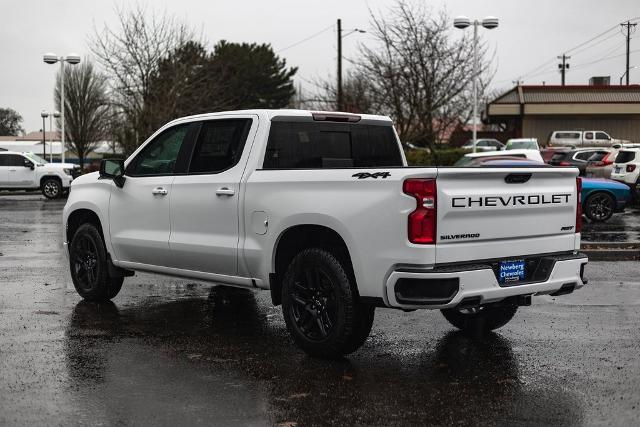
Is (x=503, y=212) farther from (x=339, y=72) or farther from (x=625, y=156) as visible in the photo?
(x=339, y=72)

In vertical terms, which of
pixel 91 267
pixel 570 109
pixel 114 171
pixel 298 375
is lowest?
pixel 298 375

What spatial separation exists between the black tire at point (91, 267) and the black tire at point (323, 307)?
281 centimetres

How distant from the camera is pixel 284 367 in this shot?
6121 mm

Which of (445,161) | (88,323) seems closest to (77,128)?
(445,161)

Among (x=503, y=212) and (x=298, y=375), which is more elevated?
(x=503, y=212)

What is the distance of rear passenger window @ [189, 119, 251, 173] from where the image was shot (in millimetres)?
7262

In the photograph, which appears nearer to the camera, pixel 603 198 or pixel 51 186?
pixel 603 198

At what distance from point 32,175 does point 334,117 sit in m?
26.0

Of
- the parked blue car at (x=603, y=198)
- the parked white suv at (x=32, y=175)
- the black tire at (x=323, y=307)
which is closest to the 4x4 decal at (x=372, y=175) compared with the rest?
the black tire at (x=323, y=307)

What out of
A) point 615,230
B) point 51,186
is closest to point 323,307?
point 615,230

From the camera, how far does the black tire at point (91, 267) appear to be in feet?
28.5

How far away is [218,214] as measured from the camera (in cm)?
720

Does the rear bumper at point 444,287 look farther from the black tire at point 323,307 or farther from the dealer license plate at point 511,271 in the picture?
the black tire at point 323,307

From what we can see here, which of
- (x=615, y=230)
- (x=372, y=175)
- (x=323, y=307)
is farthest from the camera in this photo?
(x=615, y=230)
